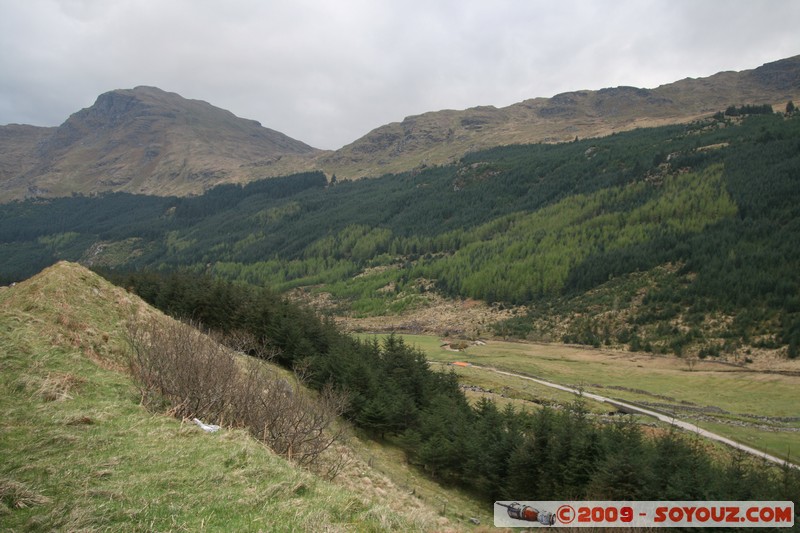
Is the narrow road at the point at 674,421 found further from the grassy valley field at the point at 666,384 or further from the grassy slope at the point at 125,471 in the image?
the grassy slope at the point at 125,471

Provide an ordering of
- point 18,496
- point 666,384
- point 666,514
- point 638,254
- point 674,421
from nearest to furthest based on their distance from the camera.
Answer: point 18,496 → point 666,514 → point 674,421 → point 666,384 → point 638,254

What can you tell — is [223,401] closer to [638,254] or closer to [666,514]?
[666,514]

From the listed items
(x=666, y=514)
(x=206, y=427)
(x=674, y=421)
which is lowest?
(x=674, y=421)

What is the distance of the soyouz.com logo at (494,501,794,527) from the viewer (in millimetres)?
18589

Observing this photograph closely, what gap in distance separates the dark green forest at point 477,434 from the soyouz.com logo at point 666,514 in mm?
737

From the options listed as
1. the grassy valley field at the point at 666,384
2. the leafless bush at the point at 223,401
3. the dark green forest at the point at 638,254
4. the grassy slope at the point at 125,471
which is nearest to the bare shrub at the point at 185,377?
the leafless bush at the point at 223,401

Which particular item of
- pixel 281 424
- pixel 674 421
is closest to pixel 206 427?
pixel 281 424

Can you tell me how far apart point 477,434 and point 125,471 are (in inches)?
895

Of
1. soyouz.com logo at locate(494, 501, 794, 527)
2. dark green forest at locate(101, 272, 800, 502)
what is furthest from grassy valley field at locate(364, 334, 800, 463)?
soyouz.com logo at locate(494, 501, 794, 527)

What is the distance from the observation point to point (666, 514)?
19.7m

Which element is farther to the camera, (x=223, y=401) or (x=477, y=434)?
(x=477, y=434)

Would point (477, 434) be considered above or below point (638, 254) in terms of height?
below

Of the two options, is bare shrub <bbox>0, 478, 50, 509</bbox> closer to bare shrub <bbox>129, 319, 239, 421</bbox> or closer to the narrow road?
bare shrub <bbox>129, 319, 239, 421</bbox>

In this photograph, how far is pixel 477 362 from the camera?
74250mm
